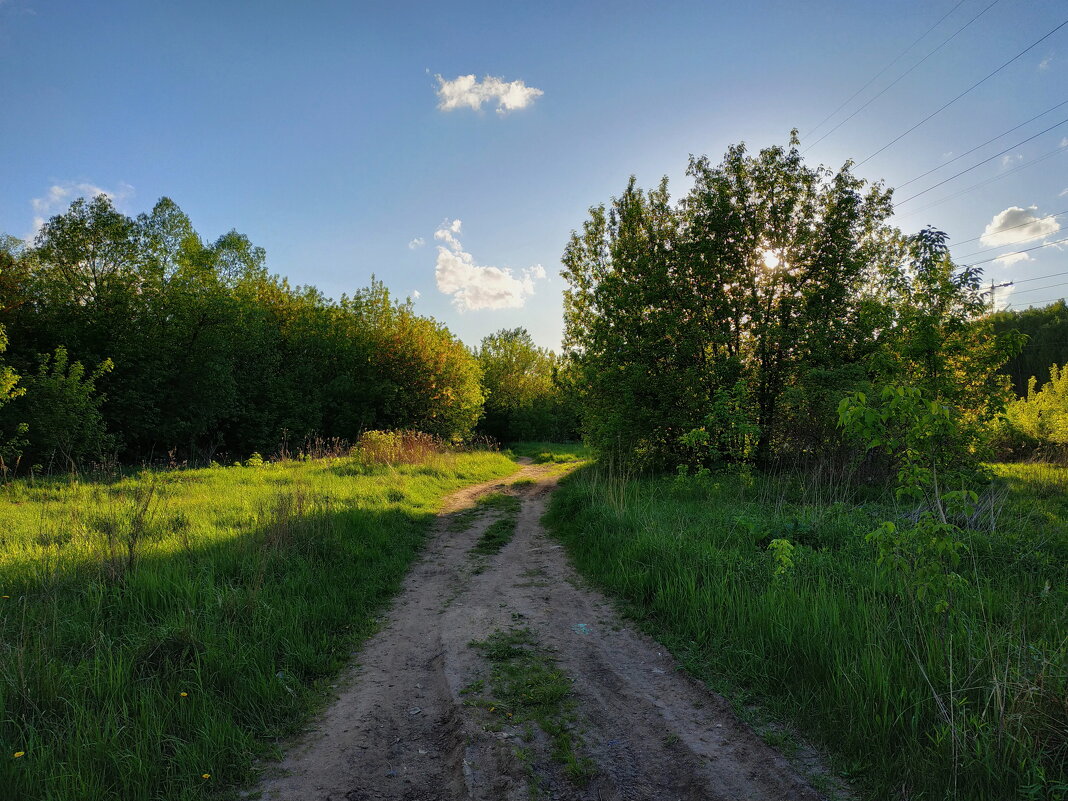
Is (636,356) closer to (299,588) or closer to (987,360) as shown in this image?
(987,360)

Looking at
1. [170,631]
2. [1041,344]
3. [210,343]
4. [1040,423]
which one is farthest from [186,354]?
[1041,344]

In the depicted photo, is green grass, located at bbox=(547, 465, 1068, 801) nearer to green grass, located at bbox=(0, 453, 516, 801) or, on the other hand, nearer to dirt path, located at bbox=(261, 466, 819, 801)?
dirt path, located at bbox=(261, 466, 819, 801)

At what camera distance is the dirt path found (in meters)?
2.79

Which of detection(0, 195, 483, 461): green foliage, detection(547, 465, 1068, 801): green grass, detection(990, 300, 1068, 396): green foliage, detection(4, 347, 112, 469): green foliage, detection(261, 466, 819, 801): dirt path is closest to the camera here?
detection(547, 465, 1068, 801): green grass

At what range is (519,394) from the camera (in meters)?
51.2

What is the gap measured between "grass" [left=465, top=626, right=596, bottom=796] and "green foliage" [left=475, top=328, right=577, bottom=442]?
42.2 m

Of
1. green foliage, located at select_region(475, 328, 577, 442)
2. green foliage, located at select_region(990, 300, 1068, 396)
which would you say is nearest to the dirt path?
green foliage, located at select_region(475, 328, 577, 442)

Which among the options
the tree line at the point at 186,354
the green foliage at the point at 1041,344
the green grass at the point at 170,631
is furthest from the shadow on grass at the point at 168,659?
the green foliage at the point at 1041,344

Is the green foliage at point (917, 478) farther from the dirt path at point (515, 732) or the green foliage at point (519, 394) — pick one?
the green foliage at point (519, 394)

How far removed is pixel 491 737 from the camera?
321 centimetres

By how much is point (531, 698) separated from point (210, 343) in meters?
29.4

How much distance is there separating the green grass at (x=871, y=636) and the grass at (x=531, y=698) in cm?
130

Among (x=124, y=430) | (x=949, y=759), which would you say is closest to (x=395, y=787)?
(x=949, y=759)

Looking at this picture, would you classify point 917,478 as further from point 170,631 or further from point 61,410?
point 61,410
